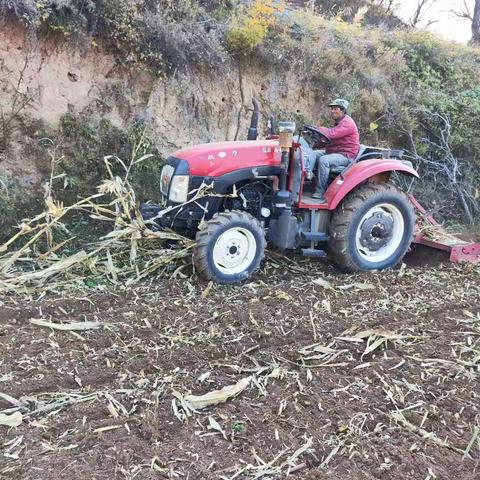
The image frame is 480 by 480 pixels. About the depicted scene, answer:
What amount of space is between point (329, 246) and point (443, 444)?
342 cm

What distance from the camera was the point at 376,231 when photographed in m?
6.69

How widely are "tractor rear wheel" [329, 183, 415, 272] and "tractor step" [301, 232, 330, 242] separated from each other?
78 millimetres

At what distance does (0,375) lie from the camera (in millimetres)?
3783

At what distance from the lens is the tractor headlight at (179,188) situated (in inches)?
233

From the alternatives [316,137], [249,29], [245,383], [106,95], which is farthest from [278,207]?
[249,29]

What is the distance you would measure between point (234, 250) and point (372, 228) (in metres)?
1.75

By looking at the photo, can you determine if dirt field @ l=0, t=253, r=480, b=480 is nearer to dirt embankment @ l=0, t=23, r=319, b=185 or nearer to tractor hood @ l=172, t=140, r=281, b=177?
tractor hood @ l=172, t=140, r=281, b=177

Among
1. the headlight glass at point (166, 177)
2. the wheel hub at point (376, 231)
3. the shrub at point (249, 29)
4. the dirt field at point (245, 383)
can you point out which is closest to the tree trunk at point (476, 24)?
the shrub at point (249, 29)

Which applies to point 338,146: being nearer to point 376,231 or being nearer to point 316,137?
point 316,137

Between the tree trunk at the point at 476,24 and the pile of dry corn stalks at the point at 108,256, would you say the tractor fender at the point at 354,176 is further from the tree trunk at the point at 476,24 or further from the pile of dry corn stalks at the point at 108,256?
the tree trunk at the point at 476,24

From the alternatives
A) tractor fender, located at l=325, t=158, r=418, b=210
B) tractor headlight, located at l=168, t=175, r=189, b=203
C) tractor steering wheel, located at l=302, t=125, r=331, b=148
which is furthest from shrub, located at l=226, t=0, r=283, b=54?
tractor headlight, located at l=168, t=175, r=189, b=203

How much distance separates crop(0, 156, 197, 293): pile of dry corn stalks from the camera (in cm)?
560

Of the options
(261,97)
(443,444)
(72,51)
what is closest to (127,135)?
(72,51)

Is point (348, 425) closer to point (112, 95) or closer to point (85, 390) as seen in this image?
point (85, 390)
